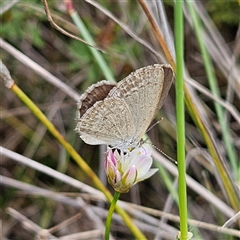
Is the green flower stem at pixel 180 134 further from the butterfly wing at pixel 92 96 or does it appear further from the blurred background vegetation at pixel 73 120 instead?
the blurred background vegetation at pixel 73 120

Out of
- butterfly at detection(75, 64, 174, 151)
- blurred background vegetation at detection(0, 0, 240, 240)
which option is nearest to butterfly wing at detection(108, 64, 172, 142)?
butterfly at detection(75, 64, 174, 151)

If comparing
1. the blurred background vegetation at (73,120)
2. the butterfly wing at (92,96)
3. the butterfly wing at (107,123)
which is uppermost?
the butterfly wing at (92,96)

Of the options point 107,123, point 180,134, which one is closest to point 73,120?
point 107,123

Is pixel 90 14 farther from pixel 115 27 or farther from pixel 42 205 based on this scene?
pixel 42 205

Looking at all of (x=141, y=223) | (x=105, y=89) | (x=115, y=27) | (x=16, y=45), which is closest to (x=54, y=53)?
(x=16, y=45)

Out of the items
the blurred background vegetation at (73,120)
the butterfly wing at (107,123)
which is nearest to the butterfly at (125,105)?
the butterfly wing at (107,123)

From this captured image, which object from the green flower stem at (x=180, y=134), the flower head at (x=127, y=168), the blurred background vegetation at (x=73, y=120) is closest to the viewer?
the green flower stem at (x=180, y=134)

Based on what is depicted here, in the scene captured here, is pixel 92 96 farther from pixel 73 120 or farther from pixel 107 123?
pixel 73 120
